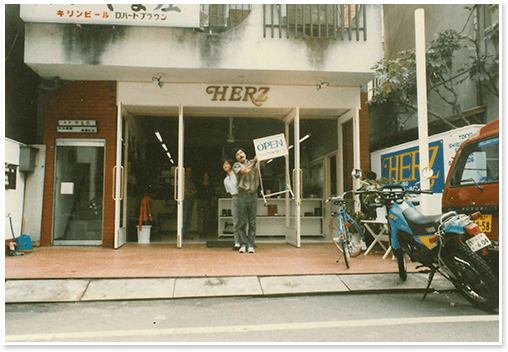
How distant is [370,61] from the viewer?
776 cm

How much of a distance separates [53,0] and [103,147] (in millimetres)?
2801

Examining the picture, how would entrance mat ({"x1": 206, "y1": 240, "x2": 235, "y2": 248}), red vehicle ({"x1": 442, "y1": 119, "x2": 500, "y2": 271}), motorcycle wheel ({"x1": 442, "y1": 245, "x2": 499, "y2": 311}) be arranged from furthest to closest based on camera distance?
1. entrance mat ({"x1": 206, "y1": 240, "x2": 235, "y2": 248})
2. red vehicle ({"x1": 442, "y1": 119, "x2": 500, "y2": 271})
3. motorcycle wheel ({"x1": 442, "y1": 245, "x2": 499, "y2": 311})

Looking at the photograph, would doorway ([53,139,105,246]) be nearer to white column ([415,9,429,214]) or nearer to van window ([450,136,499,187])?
white column ([415,9,429,214])

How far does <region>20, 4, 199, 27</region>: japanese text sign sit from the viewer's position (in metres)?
6.98

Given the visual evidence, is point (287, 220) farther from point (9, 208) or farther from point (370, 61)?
point (9, 208)

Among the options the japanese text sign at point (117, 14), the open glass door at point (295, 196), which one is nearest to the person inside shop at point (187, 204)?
the open glass door at point (295, 196)

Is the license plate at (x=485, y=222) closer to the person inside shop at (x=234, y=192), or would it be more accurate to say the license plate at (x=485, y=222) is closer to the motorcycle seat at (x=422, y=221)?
the motorcycle seat at (x=422, y=221)

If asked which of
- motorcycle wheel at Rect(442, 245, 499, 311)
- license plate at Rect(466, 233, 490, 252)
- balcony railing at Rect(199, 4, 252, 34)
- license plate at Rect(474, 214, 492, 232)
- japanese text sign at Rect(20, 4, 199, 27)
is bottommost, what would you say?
motorcycle wheel at Rect(442, 245, 499, 311)

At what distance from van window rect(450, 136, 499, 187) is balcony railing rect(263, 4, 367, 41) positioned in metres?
3.68

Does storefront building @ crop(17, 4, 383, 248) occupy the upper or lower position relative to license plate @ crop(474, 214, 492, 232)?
upper

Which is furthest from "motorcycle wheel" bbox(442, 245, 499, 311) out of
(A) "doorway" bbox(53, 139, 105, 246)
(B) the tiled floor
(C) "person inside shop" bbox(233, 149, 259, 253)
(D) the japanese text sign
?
(A) "doorway" bbox(53, 139, 105, 246)

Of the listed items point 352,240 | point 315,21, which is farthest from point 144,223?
point 315,21

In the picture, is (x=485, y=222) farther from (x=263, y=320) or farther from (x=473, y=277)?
(x=263, y=320)
